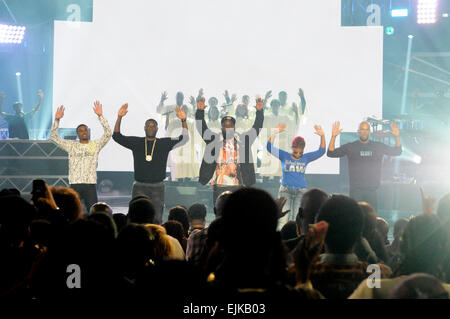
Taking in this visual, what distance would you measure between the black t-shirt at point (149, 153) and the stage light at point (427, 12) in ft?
23.7

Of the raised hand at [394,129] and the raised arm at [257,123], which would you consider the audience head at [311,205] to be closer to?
the raised arm at [257,123]

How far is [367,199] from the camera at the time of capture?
683cm

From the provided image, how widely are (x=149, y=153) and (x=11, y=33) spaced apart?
7611 millimetres

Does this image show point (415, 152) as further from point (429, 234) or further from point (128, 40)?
point (429, 234)

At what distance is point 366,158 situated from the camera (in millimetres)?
6805

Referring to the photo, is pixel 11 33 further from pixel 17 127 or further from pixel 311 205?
pixel 311 205

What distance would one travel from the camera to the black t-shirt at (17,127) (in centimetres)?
1059

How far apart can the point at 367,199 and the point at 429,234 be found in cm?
455

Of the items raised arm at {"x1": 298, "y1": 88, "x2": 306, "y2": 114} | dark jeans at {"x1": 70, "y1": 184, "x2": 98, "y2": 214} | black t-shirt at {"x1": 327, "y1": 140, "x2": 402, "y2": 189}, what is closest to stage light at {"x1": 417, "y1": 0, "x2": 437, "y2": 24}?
raised arm at {"x1": 298, "y1": 88, "x2": 306, "y2": 114}

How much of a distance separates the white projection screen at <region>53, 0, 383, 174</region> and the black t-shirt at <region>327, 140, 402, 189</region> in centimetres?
444

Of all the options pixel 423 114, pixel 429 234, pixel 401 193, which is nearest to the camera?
pixel 429 234

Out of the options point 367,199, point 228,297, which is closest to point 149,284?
point 228,297

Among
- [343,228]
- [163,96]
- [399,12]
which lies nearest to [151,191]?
[343,228]

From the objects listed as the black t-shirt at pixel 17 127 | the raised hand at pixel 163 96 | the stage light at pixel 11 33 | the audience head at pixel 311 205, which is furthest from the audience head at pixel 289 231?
the stage light at pixel 11 33
